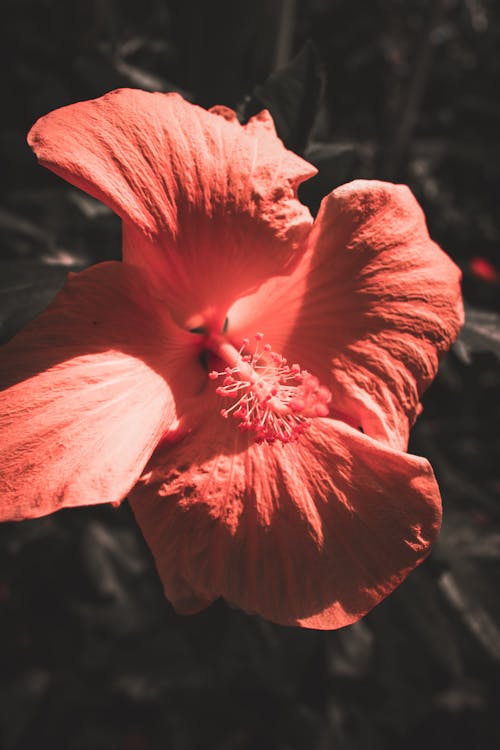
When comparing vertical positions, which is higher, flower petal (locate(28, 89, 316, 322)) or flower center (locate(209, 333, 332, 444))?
flower petal (locate(28, 89, 316, 322))

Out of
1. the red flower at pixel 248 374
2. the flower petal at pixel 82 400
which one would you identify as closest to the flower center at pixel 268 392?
the red flower at pixel 248 374

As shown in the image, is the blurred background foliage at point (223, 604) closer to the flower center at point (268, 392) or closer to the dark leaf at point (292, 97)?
the dark leaf at point (292, 97)

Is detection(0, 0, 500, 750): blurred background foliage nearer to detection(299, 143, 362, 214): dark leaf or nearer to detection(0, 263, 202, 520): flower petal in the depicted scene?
detection(299, 143, 362, 214): dark leaf

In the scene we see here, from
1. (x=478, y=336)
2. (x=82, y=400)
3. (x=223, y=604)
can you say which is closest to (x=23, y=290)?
(x=82, y=400)

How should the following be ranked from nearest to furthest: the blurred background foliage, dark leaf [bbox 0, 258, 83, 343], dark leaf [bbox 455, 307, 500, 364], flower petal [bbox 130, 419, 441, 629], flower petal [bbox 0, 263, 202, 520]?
flower petal [bbox 0, 263, 202, 520] < flower petal [bbox 130, 419, 441, 629] < dark leaf [bbox 0, 258, 83, 343] < dark leaf [bbox 455, 307, 500, 364] < the blurred background foliage

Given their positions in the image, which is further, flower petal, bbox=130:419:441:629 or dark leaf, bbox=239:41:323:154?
dark leaf, bbox=239:41:323:154

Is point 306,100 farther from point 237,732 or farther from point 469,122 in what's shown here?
point 237,732

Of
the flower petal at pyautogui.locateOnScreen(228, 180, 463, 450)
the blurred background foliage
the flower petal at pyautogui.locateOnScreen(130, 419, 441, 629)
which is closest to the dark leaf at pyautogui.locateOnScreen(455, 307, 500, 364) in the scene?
the blurred background foliage
